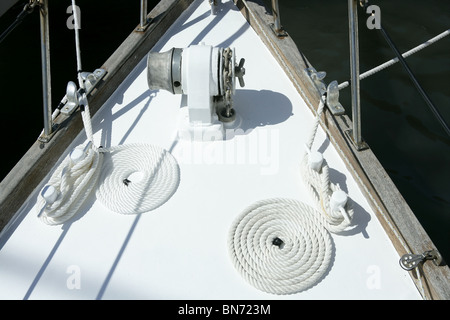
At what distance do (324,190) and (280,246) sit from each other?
0.83 ft

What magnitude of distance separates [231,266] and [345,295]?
1.19 feet

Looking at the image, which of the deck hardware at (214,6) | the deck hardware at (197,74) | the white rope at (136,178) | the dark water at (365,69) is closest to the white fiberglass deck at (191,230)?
the white rope at (136,178)

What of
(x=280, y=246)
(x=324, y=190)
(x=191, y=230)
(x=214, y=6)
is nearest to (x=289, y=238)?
(x=280, y=246)

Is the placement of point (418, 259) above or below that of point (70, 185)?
below

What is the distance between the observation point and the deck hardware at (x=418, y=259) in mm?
1412

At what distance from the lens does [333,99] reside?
6.15ft

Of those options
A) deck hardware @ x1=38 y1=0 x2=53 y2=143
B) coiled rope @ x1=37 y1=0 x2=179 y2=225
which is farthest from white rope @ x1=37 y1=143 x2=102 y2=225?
deck hardware @ x1=38 y1=0 x2=53 y2=143

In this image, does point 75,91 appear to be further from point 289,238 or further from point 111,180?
point 289,238

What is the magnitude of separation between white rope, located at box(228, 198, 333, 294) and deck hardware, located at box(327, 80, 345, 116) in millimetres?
437

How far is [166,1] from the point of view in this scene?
2512mm

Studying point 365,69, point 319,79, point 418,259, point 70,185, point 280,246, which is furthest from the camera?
point 365,69

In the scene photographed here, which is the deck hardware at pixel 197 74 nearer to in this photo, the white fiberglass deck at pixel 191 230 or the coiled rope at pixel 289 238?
the white fiberglass deck at pixel 191 230

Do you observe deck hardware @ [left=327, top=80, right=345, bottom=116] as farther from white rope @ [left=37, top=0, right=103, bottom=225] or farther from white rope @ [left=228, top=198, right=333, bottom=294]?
white rope @ [left=37, top=0, right=103, bottom=225]
